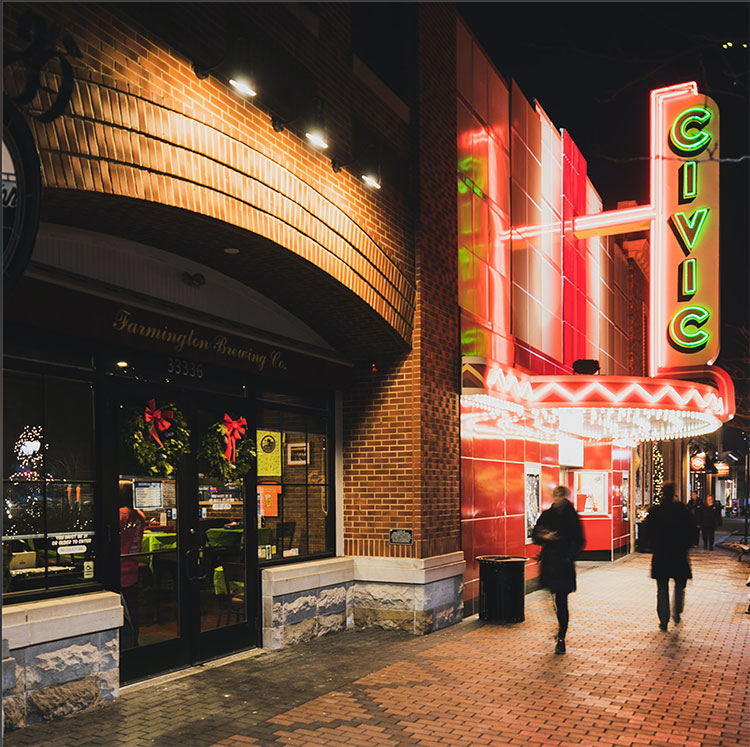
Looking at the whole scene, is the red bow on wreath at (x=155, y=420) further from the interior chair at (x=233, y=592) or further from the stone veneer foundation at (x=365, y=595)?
the stone veneer foundation at (x=365, y=595)

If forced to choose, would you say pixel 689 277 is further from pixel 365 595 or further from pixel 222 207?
pixel 222 207

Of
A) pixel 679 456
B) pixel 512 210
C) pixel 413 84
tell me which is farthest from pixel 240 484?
pixel 679 456

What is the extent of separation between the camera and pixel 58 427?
23.0ft

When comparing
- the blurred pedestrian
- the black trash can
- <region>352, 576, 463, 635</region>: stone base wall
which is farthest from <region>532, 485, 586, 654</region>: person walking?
the blurred pedestrian

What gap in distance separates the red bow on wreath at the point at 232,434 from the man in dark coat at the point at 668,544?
18.3ft

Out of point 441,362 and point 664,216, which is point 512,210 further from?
point 441,362

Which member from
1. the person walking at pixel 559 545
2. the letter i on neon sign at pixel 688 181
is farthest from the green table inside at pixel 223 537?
the letter i on neon sign at pixel 688 181

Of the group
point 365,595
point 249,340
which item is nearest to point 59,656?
point 249,340

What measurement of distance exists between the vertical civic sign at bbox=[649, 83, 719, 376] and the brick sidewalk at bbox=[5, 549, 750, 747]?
559 centimetres

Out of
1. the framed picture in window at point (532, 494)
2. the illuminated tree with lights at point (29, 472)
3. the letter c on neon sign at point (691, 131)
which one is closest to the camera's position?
the illuminated tree with lights at point (29, 472)

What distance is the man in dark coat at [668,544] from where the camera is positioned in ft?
34.6

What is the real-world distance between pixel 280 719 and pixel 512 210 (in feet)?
36.3

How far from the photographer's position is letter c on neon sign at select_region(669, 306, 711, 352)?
47.8 feet

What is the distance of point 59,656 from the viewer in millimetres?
6477
